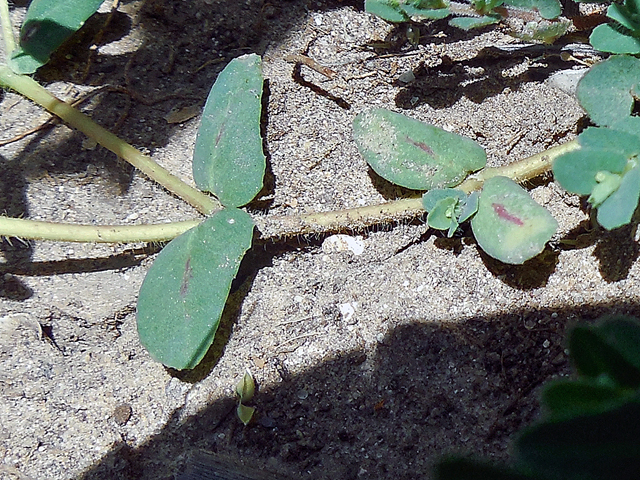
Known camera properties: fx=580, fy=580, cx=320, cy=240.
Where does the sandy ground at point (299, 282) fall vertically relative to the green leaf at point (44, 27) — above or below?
below

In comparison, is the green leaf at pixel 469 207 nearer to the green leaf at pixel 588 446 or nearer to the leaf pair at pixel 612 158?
the leaf pair at pixel 612 158

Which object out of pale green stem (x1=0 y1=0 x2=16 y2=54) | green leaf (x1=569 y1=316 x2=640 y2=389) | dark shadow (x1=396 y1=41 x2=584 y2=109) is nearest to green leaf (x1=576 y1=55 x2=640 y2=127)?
dark shadow (x1=396 y1=41 x2=584 y2=109)

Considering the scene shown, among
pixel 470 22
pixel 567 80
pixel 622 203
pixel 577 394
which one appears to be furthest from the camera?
pixel 567 80

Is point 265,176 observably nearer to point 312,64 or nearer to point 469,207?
point 312,64

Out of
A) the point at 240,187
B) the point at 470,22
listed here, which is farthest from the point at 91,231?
the point at 470,22

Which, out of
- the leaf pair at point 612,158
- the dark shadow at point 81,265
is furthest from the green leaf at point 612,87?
the dark shadow at point 81,265

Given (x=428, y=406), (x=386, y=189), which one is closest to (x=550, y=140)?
(x=386, y=189)

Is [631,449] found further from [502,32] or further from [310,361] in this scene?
[502,32]
